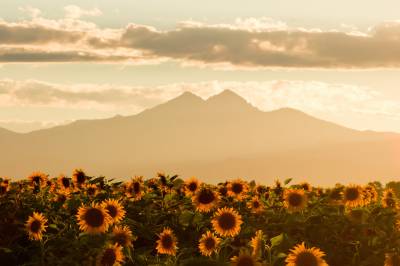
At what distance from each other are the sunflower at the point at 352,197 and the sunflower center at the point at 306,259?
20.2ft

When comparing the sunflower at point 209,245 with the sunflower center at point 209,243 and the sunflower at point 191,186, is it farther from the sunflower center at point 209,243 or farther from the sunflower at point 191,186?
the sunflower at point 191,186

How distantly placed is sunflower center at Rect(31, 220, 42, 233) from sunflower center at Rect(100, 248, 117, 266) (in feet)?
8.44

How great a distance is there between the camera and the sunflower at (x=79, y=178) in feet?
55.0

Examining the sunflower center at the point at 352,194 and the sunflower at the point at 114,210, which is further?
the sunflower center at the point at 352,194

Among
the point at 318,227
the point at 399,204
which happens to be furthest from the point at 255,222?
the point at 399,204

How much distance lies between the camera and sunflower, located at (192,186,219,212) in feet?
46.0

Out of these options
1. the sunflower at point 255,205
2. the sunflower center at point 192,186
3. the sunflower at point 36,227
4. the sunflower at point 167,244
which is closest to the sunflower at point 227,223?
the sunflower at point 167,244

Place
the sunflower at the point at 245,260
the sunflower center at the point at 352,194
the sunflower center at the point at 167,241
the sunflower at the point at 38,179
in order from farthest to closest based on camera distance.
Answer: the sunflower at the point at 38,179 < the sunflower center at the point at 352,194 < the sunflower center at the point at 167,241 < the sunflower at the point at 245,260

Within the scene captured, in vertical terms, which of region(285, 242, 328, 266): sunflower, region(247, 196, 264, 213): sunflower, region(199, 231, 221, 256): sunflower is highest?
region(285, 242, 328, 266): sunflower

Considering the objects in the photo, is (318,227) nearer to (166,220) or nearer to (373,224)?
(373,224)

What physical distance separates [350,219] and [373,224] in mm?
412

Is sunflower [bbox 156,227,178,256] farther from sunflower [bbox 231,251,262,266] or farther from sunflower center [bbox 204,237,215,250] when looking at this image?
sunflower [bbox 231,251,262,266]

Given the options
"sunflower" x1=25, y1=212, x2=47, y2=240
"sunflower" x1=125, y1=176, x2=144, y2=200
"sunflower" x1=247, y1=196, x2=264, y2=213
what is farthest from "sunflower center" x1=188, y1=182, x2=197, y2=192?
"sunflower" x1=25, y1=212, x2=47, y2=240

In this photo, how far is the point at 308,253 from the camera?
8789mm
